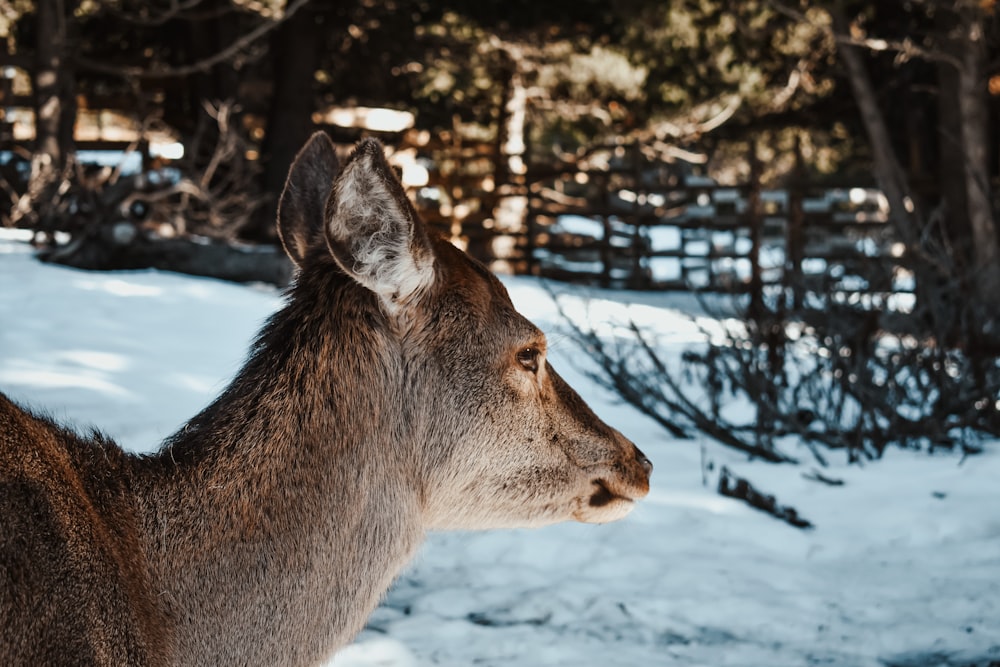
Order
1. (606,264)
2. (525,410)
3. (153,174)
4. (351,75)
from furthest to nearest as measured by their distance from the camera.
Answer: (351,75), (606,264), (153,174), (525,410)

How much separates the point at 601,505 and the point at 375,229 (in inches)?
41.8

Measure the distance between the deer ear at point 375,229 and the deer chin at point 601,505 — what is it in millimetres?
792

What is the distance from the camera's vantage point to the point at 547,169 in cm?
2217

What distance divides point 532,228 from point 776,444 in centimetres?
1443

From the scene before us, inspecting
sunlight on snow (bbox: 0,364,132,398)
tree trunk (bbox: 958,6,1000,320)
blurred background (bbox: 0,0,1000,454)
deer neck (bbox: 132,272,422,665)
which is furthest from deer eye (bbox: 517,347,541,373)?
tree trunk (bbox: 958,6,1000,320)

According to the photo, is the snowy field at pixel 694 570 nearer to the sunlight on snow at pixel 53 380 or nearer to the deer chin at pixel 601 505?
the sunlight on snow at pixel 53 380

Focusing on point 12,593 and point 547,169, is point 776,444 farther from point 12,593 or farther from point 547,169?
point 547,169

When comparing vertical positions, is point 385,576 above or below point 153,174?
below

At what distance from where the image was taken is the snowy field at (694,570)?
15.4 feet

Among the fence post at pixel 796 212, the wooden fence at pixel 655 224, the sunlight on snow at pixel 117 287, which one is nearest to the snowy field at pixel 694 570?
the sunlight on snow at pixel 117 287

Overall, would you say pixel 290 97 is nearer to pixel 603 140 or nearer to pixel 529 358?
pixel 603 140

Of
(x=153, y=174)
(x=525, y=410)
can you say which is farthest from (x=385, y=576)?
(x=153, y=174)

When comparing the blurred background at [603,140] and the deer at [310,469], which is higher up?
the blurred background at [603,140]

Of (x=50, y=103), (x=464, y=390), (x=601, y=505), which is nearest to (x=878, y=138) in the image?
(x=50, y=103)
